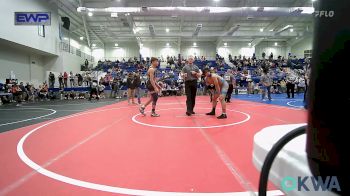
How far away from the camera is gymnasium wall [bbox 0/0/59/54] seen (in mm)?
17000

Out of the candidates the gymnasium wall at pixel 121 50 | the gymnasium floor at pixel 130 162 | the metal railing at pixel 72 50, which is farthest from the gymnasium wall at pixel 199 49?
the gymnasium floor at pixel 130 162

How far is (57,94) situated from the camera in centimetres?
2052

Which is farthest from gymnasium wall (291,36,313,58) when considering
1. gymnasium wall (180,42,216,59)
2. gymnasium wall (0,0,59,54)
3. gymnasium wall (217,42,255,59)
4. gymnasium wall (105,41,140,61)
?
gymnasium wall (0,0,59,54)

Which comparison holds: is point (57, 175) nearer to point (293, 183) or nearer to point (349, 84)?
point (293, 183)

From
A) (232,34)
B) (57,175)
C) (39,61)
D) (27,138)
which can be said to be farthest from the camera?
(232,34)

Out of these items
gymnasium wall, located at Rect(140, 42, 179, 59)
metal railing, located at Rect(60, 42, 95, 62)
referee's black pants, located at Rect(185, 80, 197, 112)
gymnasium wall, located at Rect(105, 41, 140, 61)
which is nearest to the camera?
referee's black pants, located at Rect(185, 80, 197, 112)

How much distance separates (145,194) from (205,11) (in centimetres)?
2057

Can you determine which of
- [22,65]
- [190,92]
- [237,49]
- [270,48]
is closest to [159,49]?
[237,49]

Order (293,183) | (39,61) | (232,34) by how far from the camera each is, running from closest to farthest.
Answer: (293,183), (39,61), (232,34)

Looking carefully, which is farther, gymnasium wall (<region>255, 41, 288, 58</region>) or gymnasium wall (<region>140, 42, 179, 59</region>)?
gymnasium wall (<region>255, 41, 288, 58</region>)

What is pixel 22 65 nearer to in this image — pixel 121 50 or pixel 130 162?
pixel 121 50

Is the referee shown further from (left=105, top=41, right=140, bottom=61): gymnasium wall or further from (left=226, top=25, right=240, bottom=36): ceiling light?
(left=105, top=41, right=140, bottom=61): gymnasium wall

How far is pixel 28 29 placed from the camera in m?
19.4

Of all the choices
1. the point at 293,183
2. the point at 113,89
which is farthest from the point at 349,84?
the point at 113,89
